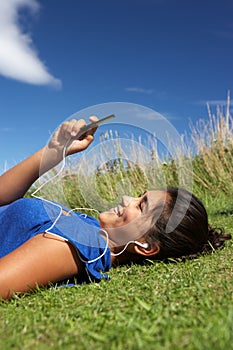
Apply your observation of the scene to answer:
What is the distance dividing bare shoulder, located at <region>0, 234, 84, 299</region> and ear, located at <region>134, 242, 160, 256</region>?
1.53 feet

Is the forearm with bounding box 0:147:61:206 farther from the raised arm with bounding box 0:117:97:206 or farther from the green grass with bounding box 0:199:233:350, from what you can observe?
the green grass with bounding box 0:199:233:350

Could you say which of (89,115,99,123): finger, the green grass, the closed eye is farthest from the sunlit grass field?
(89,115,99,123): finger

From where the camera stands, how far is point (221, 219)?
497 cm

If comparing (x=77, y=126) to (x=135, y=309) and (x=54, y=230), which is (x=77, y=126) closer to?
(x=54, y=230)

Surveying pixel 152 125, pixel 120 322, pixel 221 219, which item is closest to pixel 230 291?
pixel 120 322

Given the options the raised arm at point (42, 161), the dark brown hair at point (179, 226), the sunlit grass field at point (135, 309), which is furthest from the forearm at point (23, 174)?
the dark brown hair at point (179, 226)

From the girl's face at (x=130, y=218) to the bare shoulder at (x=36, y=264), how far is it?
12.0 inches

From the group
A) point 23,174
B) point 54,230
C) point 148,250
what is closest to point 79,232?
point 54,230

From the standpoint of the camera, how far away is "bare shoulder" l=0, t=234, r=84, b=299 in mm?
1929

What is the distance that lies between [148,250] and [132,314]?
100cm

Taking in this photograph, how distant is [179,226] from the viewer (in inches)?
97.0

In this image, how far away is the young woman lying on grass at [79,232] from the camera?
201 centimetres

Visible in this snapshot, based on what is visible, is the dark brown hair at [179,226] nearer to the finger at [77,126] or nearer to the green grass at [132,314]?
the green grass at [132,314]

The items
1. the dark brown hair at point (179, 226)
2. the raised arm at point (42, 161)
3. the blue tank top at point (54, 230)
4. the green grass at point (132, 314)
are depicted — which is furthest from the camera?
the dark brown hair at point (179, 226)
